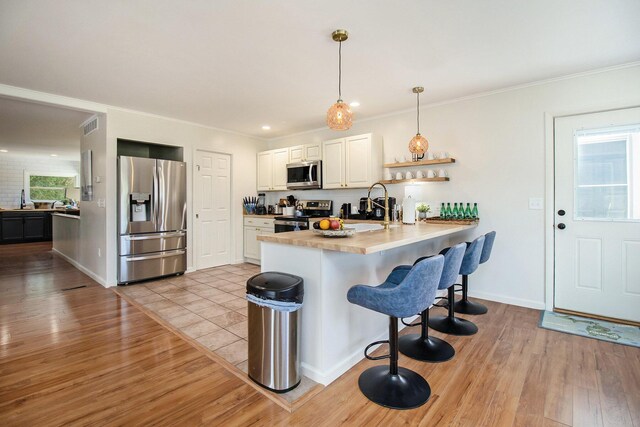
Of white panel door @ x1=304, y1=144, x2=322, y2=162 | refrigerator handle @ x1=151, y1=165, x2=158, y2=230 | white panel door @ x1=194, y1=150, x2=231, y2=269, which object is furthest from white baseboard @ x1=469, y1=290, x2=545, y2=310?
refrigerator handle @ x1=151, y1=165, x2=158, y2=230

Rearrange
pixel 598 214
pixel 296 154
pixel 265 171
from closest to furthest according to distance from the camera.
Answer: pixel 598 214 < pixel 296 154 < pixel 265 171

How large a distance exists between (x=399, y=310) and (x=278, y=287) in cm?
73

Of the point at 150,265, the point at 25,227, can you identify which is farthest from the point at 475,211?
the point at 25,227

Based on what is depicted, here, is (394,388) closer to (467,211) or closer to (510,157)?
(467,211)

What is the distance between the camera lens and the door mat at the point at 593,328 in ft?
8.59

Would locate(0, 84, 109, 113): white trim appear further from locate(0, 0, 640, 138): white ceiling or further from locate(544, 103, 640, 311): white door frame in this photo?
locate(544, 103, 640, 311): white door frame

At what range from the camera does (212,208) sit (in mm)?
5402

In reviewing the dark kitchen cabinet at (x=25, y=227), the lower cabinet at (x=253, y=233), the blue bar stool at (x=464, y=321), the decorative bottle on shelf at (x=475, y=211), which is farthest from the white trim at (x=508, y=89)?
the dark kitchen cabinet at (x=25, y=227)

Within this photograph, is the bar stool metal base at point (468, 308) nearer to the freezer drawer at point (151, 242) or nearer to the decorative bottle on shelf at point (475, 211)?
the decorative bottle on shelf at point (475, 211)

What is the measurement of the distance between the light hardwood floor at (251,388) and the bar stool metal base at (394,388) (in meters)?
0.05

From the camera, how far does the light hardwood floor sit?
5.58ft

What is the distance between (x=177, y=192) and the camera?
4.77 m

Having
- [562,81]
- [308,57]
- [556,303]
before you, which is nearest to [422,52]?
[308,57]

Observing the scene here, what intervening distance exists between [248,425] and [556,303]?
10.9ft
